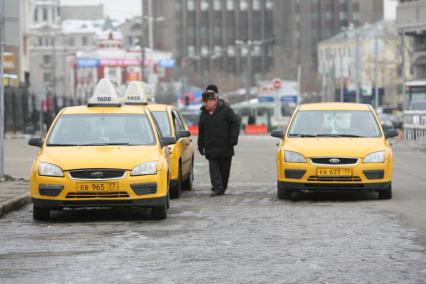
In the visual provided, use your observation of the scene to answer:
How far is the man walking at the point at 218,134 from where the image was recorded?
2062 cm

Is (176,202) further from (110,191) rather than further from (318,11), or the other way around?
(318,11)

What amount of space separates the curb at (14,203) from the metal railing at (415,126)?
88.5 feet

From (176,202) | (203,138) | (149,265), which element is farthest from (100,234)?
(203,138)

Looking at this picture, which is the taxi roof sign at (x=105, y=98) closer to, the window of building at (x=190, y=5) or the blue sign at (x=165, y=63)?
the blue sign at (x=165, y=63)

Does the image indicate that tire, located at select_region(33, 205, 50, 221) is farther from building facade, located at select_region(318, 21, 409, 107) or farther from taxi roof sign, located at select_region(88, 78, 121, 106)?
building facade, located at select_region(318, 21, 409, 107)

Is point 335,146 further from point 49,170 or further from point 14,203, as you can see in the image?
point 49,170

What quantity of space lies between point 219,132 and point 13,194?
3.48 metres

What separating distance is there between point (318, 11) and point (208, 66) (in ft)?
59.3

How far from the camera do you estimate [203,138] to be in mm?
20969

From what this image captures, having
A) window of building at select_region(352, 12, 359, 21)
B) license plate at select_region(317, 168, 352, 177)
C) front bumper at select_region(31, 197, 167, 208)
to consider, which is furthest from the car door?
window of building at select_region(352, 12, 359, 21)

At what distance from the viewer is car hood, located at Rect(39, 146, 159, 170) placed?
15.5 metres

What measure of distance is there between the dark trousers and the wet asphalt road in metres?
0.76

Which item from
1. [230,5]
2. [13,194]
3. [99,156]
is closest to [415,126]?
[13,194]

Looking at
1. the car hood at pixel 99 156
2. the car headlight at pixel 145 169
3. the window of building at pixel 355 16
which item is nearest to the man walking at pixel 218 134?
the car hood at pixel 99 156
